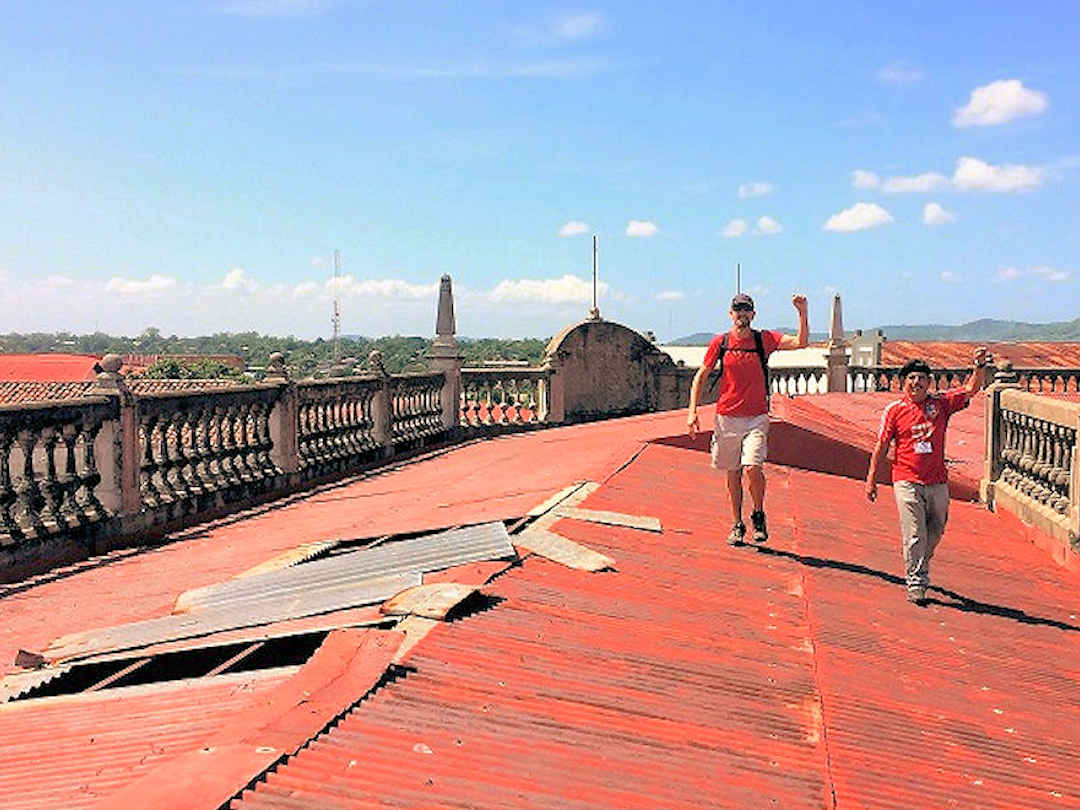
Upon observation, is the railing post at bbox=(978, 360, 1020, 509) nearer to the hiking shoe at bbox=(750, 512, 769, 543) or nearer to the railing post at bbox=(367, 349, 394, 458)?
the hiking shoe at bbox=(750, 512, 769, 543)

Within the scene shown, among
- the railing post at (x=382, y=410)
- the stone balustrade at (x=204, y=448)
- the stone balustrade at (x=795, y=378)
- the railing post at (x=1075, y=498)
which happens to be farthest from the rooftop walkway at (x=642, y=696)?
the stone balustrade at (x=795, y=378)

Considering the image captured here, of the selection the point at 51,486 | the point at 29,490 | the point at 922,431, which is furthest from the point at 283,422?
the point at 922,431

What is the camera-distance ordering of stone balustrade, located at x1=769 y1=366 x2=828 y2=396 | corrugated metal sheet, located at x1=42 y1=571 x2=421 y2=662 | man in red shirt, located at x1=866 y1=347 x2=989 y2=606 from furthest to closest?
stone balustrade, located at x1=769 y1=366 x2=828 y2=396
man in red shirt, located at x1=866 y1=347 x2=989 y2=606
corrugated metal sheet, located at x1=42 y1=571 x2=421 y2=662

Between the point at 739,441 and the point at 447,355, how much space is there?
33.7 ft

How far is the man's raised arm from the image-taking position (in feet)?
21.5

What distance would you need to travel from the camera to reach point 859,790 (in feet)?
10.0

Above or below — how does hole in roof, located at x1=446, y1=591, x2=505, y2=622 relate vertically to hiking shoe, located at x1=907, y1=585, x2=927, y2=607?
above

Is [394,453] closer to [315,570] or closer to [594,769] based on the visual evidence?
[315,570]

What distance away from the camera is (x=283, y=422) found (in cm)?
1137

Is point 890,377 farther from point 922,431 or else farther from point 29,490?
point 29,490

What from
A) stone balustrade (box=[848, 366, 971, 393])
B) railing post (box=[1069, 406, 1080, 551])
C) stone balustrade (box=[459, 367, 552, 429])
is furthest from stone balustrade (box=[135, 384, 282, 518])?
stone balustrade (box=[848, 366, 971, 393])

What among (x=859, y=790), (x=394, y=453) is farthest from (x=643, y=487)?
(x=394, y=453)

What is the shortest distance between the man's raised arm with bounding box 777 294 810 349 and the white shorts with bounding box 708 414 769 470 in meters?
0.48

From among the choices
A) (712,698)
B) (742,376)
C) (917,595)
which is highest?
(742,376)
